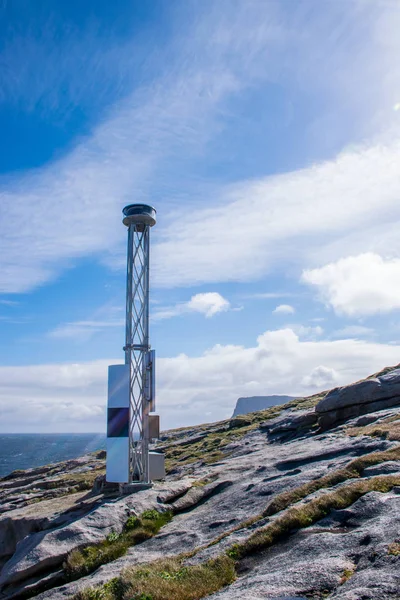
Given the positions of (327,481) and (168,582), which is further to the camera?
(327,481)

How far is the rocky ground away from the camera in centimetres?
934

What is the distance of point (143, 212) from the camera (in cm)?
2555

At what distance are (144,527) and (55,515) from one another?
5401 millimetres

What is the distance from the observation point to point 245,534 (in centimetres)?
1337

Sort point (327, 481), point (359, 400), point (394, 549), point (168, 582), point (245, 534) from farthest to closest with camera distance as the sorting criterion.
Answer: point (359, 400)
point (327, 481)
point (245, 534)
point (168, 582)
point (394, 549)

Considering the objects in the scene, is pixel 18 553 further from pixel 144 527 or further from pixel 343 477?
pixel 343 477

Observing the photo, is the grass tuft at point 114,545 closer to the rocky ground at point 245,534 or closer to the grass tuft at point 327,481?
the rocky ground at point 245,534

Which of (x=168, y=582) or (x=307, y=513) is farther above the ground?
(x=307, y=513)

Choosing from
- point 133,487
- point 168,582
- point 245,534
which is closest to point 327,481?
point 245,534

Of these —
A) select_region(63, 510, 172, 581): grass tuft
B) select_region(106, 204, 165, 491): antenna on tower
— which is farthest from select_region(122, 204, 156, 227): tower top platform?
select_region(63, 510, 172, 581): grass tuft

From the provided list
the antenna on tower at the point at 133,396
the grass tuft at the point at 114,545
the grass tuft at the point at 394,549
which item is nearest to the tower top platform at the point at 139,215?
the antenna on tower at the point at 133,396

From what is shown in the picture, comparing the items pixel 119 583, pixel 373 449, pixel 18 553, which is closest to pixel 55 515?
pixel 18 553

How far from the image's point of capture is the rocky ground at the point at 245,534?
9336 mm

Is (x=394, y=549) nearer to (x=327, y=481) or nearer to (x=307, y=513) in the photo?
(x=307, y=513)
